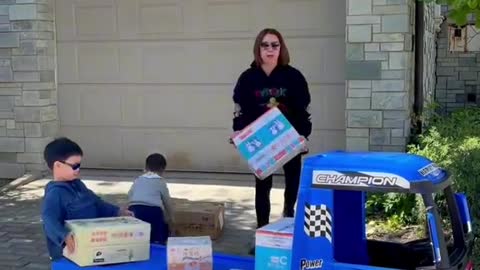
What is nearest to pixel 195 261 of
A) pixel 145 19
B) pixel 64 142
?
pixel 64 142

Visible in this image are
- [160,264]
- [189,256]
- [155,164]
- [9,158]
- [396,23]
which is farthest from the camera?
[9,158]

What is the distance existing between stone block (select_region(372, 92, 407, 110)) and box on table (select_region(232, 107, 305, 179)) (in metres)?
2.48

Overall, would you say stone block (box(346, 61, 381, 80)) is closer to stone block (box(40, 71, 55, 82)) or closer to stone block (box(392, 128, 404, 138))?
stone block (box(392, 128, 404, 138))

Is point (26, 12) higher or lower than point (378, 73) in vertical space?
higher

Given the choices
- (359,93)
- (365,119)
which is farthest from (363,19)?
(365,119)

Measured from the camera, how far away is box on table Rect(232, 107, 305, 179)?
4801 mm

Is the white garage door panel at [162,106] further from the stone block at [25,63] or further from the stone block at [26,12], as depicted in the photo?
the stone block at [26,12]

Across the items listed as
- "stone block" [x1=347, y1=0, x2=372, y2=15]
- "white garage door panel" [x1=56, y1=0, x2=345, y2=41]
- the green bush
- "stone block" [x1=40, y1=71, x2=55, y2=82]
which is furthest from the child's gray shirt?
"stone block" [x1=40, y1=71, x2=55, y2=82]

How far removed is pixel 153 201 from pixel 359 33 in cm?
324

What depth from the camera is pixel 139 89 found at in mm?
8625

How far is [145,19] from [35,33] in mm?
1335

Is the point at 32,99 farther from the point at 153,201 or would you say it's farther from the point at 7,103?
the point at 153,201

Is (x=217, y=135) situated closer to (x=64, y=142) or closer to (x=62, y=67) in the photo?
(x=62, y=67)

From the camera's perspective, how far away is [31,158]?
8469mm
